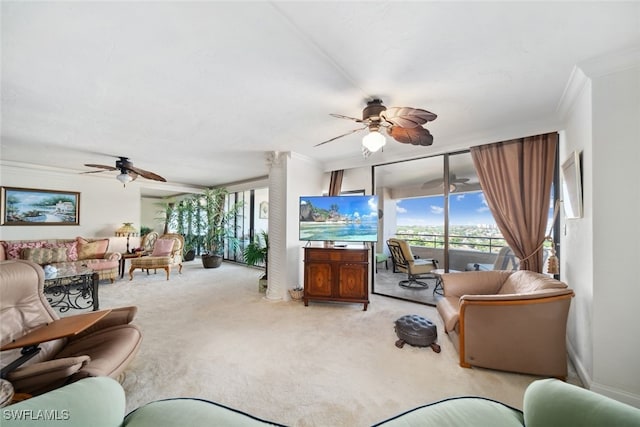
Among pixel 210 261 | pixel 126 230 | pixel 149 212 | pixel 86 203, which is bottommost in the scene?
pixel 210 261

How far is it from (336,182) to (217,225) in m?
3.96

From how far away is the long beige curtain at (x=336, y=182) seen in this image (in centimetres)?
446

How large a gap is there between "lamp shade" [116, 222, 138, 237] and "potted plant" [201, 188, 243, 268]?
1.61 m

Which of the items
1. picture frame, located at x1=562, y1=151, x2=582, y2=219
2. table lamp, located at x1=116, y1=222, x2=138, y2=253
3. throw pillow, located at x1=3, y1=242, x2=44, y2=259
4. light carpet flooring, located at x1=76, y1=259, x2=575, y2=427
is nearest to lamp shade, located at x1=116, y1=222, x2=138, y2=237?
table lamp, located at x1=116, y1=222, x2=138, y2=253

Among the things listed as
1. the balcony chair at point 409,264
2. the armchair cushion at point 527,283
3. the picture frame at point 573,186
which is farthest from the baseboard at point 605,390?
the balcony chair at point 409,264

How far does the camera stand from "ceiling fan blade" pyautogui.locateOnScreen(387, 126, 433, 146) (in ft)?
6.41

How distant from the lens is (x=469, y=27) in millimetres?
1354

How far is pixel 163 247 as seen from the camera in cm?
552

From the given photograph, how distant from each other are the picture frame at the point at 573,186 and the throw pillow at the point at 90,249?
7.33 metres

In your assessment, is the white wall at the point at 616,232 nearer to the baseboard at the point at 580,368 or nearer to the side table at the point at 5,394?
the baseboard at the point at 580,368

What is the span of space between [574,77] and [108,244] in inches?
303

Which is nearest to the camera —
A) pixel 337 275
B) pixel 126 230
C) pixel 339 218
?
pixel 337 275

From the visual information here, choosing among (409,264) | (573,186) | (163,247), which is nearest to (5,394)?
(573,186)

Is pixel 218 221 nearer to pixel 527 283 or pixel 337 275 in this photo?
pixel 337 275
